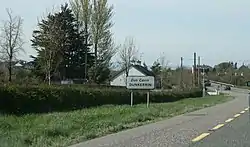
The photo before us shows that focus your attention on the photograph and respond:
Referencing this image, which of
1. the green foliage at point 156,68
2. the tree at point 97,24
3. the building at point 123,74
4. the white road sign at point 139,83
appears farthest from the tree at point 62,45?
the green foliage at point 156,68

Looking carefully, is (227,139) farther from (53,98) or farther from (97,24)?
(97,24)

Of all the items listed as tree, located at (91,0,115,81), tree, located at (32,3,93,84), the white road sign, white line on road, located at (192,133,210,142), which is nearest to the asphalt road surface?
white line on road, located at (192,133,210,142)

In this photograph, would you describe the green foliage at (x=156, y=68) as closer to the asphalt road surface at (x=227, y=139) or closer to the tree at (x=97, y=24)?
the tree at (x=97, y=24)

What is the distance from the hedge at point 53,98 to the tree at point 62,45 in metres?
10.4

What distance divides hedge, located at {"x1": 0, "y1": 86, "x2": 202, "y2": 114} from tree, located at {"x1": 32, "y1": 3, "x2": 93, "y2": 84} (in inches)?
411

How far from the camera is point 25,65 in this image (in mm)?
73438

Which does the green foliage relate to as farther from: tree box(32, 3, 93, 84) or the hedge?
the hedge

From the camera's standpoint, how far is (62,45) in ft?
208

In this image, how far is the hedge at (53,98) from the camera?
1095 inches

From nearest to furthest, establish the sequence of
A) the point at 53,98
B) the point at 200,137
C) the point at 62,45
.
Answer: the point at 200,137
the point at 53,98
the point at 62,45

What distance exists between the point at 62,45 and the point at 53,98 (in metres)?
30.7

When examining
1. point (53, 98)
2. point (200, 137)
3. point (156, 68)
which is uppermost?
point (156, 68)

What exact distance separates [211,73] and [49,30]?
13516 centimetres

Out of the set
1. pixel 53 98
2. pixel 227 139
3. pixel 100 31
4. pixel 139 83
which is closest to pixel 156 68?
pixel 100 31
